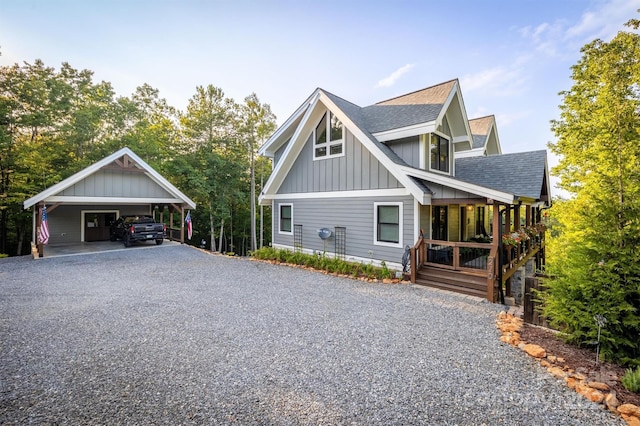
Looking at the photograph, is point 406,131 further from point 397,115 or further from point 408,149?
point 397,115

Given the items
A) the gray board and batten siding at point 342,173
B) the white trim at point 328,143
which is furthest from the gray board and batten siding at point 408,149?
the white trim at point 328,143

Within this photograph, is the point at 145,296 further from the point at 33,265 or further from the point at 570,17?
the point at 570,17

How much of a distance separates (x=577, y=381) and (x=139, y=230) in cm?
1646

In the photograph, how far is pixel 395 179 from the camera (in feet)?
28.6

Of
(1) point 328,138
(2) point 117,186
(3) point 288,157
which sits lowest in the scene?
(2) point 117,186

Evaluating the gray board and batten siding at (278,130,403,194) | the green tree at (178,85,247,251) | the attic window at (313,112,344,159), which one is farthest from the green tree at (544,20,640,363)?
the green tree at (178,85,247,251)

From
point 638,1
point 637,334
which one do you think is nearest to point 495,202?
point 637,334

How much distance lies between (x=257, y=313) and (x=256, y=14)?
11144 millimetres

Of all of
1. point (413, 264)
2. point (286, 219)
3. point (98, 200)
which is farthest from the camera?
point (98, 200)

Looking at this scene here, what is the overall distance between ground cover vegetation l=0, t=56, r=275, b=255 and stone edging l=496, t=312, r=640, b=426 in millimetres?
21585

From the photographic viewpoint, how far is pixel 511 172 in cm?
989

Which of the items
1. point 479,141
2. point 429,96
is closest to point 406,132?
point 429,96

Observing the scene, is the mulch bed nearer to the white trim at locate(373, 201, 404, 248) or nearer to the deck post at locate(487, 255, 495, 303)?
the deck post at locate(487, 255, 495, 303)

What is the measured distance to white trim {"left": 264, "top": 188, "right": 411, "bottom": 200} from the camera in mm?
8695
